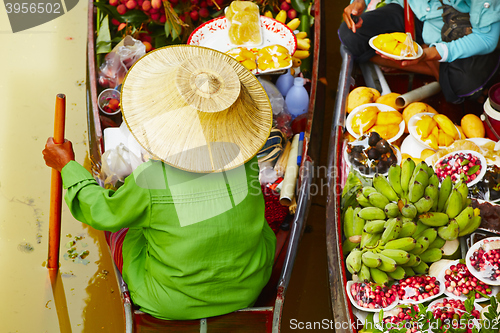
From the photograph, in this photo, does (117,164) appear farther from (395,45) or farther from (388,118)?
(395,45)

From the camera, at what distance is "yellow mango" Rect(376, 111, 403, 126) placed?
2.54 metres

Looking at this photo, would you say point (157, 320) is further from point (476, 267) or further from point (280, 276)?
point (476, 267)

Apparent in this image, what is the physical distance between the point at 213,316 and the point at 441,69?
195 centimetres

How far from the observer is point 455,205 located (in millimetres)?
1977

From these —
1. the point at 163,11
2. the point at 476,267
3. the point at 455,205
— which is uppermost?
the point at 163,11

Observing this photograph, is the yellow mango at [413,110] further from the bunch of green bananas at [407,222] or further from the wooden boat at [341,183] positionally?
the bunch of green bananas at [407,222]

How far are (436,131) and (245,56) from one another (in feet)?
3.78

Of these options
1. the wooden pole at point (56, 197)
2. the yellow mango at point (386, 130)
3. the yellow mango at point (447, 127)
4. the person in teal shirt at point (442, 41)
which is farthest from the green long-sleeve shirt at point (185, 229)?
the person in teal shirt at point (442, 41)

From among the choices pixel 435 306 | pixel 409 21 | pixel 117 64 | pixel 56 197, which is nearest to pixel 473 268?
pixel 435 306

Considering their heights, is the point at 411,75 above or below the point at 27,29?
below

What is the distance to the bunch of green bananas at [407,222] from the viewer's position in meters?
1.95

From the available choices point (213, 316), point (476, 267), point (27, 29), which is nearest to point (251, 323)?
point (213, 316)

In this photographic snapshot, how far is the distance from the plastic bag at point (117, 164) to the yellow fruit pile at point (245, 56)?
91 cm

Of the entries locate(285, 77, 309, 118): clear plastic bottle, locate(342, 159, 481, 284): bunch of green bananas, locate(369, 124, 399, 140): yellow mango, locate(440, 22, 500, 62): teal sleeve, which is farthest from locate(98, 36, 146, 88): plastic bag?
locate(440, 22, 500, 62): teal sleeve
